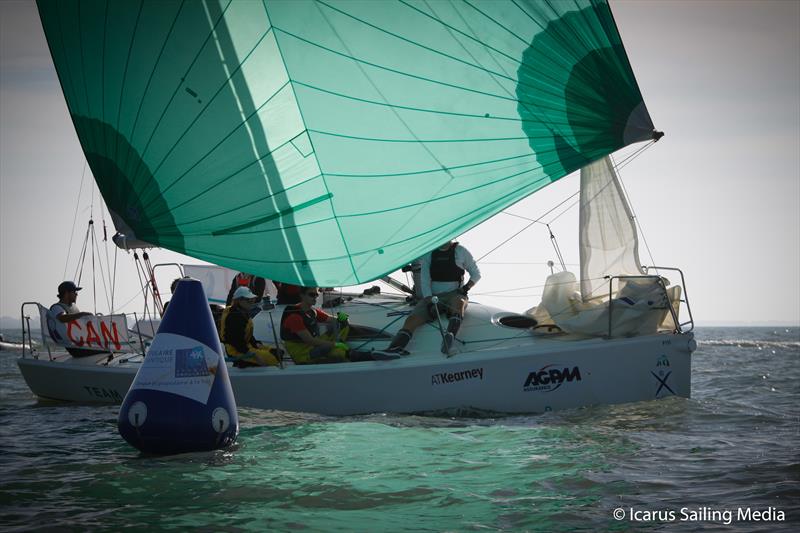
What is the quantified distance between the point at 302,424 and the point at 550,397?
2279 mm

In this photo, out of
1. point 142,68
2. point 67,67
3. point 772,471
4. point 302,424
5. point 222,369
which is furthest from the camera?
point 67,67

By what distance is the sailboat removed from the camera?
24.5 feet

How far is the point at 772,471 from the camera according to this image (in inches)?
207

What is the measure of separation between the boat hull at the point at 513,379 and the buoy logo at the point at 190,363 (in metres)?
2.25

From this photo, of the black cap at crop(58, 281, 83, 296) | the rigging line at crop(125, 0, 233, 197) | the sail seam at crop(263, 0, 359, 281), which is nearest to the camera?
the sail seam at crop(263, 0, 359, 281)

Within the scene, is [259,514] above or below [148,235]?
below

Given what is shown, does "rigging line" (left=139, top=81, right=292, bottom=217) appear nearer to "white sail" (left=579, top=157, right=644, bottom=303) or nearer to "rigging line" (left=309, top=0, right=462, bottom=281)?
"rigging line" (left=309, top=0, right=462, bottom=281)

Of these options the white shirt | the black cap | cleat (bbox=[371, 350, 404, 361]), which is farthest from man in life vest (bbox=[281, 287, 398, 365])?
the black cap

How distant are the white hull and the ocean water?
0.70ft

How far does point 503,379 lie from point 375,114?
271 cm

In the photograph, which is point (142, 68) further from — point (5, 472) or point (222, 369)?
point (5, 472)

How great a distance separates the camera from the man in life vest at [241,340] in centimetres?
827

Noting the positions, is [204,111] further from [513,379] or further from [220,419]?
[513,379]

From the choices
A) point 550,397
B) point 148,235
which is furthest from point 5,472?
point 550,397
